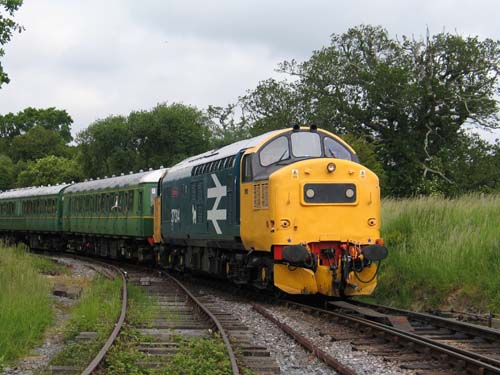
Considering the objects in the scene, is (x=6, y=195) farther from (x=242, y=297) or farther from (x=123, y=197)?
(x=242, y=297)

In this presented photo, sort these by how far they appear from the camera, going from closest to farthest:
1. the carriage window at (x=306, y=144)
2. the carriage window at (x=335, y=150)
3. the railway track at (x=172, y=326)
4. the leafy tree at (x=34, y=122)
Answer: the railway track at (x=172, y=326), the carriage window at (x=306, y=144), the carriage window at (x=335, y=150), the leafy tree at (x=34, y=122)

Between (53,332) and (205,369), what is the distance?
3973 mm

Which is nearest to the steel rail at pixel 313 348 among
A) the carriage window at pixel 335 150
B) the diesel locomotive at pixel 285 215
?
the diesel locomotive at pixel 285 215

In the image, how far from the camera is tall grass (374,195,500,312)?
43.9 feet

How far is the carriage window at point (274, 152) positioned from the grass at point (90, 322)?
3707mm

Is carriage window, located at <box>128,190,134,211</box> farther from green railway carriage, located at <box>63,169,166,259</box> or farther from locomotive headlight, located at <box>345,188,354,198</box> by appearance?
locomotive headlight, located at <box>345,188,354,198</box>

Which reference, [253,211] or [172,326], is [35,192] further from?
[172,326]

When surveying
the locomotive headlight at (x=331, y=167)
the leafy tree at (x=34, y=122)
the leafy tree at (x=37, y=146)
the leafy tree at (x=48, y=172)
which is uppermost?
the leafy tree at (x=34, y=122)

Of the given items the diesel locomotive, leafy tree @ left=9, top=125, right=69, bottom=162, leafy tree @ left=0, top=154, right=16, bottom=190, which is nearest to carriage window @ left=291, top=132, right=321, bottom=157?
the diesel locomotive

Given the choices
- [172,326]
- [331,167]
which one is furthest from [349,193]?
[172,326]

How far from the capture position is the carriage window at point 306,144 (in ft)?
46.8

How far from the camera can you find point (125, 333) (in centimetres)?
1041

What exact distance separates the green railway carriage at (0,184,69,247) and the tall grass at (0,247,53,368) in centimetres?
2127

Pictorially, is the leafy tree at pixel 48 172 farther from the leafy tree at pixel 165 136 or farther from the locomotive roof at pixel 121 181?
the locomotive roof at pixel 121 181
